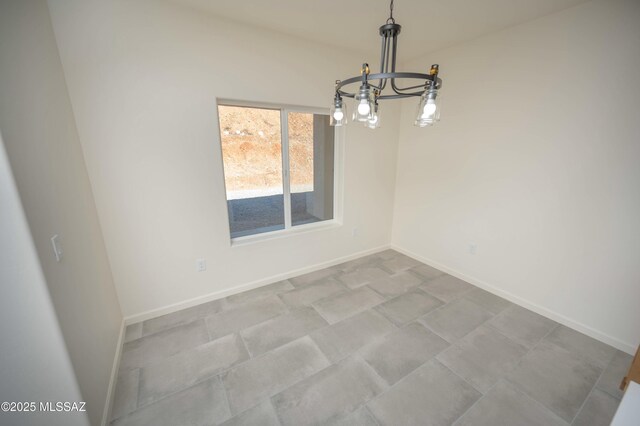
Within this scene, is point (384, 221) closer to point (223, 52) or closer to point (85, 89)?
point (223, 52)

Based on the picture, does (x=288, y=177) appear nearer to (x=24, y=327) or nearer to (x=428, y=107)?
(x=428, y=107)

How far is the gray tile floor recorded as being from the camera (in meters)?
1.50

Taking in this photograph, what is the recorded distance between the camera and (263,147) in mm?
2758

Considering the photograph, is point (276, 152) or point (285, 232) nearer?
point (276, 152)

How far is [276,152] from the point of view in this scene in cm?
282

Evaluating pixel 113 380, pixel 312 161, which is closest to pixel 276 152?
pixel 312 161

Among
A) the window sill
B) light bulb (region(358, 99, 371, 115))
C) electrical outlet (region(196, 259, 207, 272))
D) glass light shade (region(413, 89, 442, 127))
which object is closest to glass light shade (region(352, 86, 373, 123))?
light bulb (region(358, 99, 371, 115))

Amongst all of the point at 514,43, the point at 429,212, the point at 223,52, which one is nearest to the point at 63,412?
the point at 223,52

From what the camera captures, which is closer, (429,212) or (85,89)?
(85,89)

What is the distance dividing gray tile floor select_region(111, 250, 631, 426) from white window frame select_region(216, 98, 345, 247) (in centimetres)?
67

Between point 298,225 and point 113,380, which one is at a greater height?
point 298,225

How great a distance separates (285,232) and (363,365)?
1620 millimetres

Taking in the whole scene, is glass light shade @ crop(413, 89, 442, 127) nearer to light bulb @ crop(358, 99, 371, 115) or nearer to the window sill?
light bulb @ crop(358, 99, 371, 115)

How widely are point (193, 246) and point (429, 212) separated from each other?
2.86 meters
